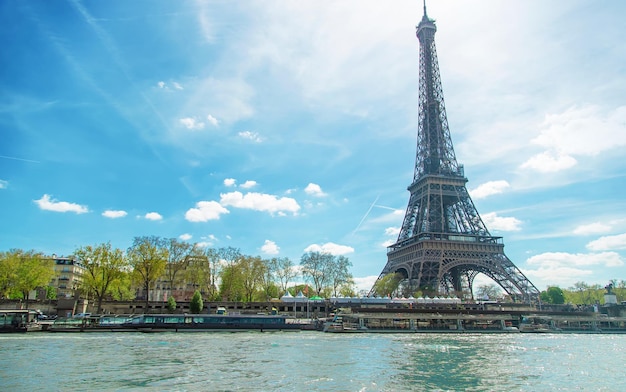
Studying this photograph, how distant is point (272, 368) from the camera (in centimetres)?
2459

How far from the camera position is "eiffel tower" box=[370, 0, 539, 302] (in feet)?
271

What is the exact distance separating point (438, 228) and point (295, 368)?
7045cm

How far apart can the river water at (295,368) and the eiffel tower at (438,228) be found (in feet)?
152

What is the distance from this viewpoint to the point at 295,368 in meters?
24.6

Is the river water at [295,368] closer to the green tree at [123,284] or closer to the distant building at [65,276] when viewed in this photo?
the green tree at [123,284]

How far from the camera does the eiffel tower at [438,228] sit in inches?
3248

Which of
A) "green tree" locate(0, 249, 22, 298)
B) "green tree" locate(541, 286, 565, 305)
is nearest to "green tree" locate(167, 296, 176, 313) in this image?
"green tree" locate(0, 249, 22, 298)

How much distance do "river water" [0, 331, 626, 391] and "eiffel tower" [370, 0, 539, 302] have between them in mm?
46290

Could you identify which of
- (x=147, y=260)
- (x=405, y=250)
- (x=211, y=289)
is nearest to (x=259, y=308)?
(x=211, y=289)

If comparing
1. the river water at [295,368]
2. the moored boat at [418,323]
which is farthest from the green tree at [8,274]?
the moored boat at [418,323]

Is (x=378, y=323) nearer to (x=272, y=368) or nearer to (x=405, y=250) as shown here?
(x=405, y=250)

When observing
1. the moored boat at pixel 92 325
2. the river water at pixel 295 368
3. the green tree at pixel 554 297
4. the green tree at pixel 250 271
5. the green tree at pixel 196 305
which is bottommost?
the river water at pixel 295 368

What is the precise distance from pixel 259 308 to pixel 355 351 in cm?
4526

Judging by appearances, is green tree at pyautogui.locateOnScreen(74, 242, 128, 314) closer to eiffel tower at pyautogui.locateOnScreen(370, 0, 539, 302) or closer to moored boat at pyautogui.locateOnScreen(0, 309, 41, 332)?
moored boat at pyautogui.locateOnScreen(0, 309, 41, 332)
